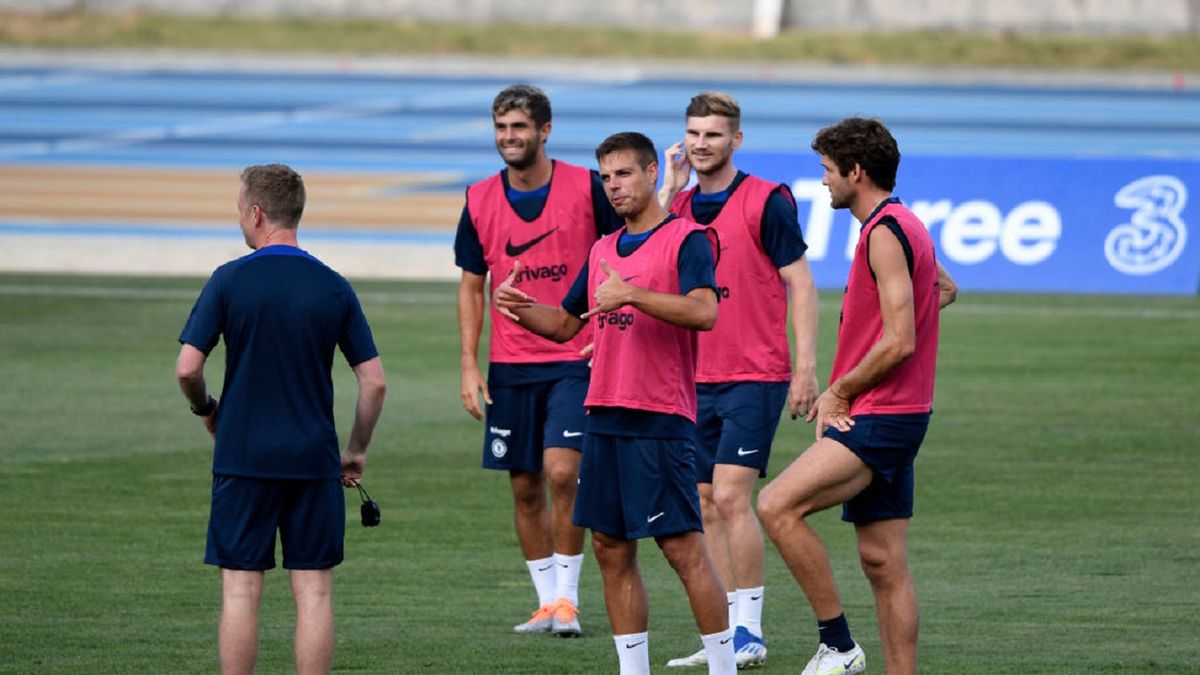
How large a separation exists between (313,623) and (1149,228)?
52.5 ft

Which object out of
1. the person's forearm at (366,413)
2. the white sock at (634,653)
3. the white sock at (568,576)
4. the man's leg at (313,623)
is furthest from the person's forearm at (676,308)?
the white sock at (568,576)

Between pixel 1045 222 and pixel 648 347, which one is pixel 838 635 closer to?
pixel 648 347

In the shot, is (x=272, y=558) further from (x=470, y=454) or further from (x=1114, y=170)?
(x=1114, y=170)

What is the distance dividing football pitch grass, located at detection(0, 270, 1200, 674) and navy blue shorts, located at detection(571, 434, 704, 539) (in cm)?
108

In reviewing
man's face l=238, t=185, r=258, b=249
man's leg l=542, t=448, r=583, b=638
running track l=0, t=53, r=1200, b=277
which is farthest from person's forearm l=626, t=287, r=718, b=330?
running track l=0, t=53, r=1200, b=277

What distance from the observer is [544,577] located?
9.28m

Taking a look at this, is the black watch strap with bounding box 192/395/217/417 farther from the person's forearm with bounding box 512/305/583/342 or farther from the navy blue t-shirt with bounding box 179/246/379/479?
the person's forearm with bounding box 512/305/583/342

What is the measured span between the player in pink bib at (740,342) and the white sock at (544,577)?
79 cm

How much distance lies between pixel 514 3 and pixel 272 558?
154 feet

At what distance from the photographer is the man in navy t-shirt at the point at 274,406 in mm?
6801

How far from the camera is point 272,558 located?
7.00m

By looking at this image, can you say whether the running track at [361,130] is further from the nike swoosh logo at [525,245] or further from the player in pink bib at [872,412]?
the player in pink bib at [872,412]

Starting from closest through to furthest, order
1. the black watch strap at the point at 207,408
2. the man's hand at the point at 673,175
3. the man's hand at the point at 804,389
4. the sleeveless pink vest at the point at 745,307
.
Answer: the black watch strap at the point at 207,408 → the man's hand at the point at 804,389 → the sleeveless pink vest at the point at 745,307 → the man's hand at the point at 673,175

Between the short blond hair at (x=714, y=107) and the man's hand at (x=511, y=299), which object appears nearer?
the man's hand at (x=511, y=299)
